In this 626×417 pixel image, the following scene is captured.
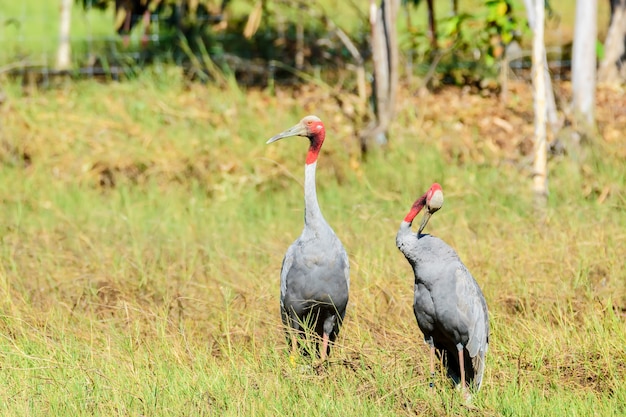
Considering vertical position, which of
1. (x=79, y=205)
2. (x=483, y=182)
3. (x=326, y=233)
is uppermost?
(x=326, y=233)

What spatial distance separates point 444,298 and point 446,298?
1 centimetres

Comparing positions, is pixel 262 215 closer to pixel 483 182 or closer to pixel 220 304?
pixel 483 182

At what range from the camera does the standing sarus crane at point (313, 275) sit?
516 cm

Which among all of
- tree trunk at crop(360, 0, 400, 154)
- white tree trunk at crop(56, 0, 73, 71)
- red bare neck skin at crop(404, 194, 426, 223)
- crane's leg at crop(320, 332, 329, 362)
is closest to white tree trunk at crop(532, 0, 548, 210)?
tree trunk at crop(360, 0, 400, 154)

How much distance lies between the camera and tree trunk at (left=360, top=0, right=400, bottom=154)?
363 inches

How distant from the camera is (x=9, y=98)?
33.3ft

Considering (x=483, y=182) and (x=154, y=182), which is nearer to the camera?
(x=483, y=182)

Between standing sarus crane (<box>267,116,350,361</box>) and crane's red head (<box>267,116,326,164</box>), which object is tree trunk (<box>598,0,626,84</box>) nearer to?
crane's red head (<box>267,116,326,164</box>)

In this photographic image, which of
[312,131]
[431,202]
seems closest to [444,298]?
[431,202]

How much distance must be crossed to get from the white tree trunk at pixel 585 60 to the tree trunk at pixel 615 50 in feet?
5.90

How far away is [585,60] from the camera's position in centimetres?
912

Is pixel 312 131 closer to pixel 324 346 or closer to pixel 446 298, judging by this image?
pixel 324 346

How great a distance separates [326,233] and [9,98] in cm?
596

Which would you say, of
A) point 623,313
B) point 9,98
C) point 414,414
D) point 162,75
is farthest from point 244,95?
point 414,414
